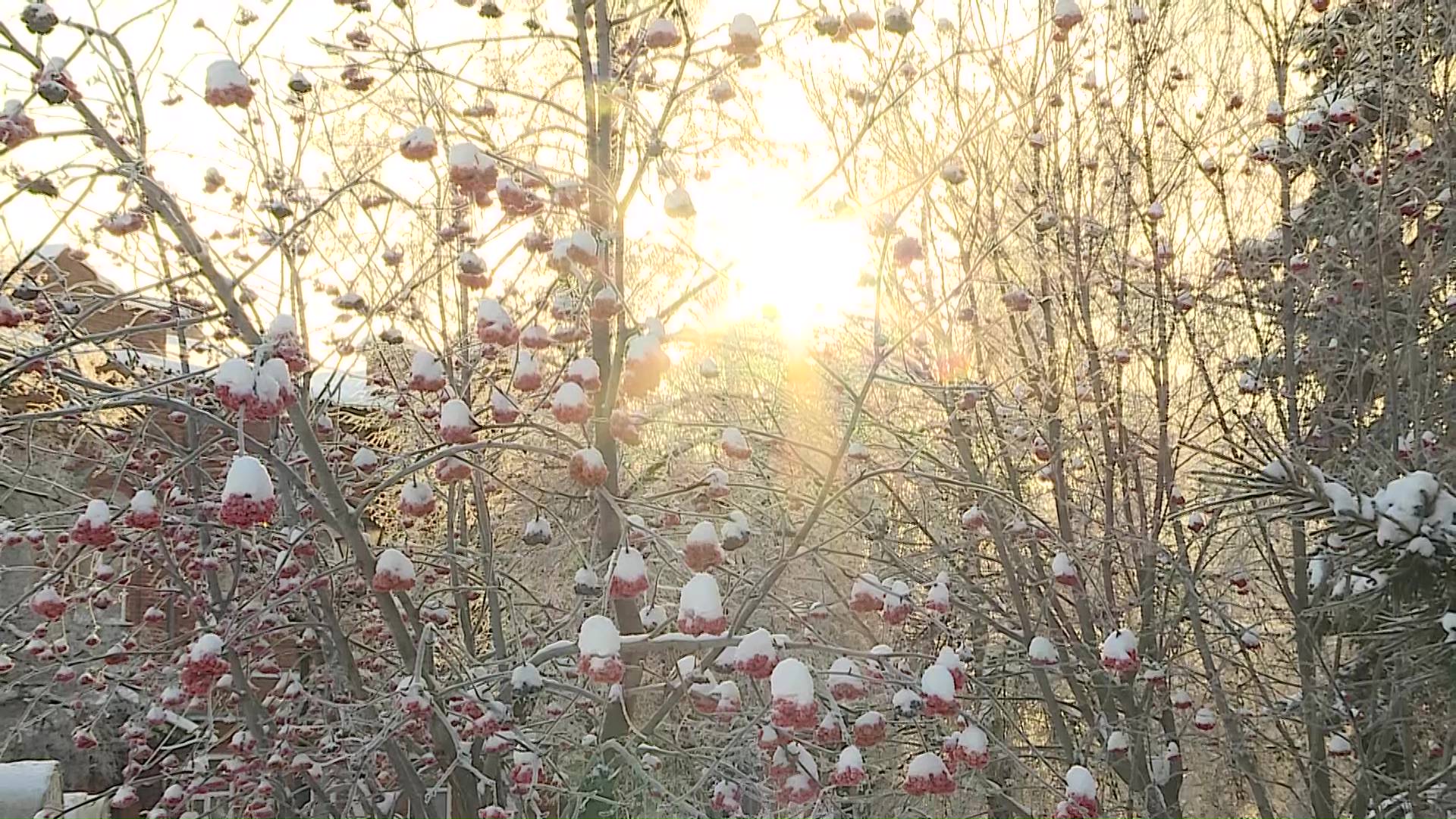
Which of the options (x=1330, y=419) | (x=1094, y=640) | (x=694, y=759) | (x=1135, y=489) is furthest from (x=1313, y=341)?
(x=694, y=759)

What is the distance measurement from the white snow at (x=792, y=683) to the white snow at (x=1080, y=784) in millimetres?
1076

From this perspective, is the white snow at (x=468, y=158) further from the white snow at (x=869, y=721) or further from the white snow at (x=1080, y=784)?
the white snow at (x=1080, y=784)

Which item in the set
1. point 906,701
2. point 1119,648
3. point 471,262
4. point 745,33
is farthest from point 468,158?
point 1119,648

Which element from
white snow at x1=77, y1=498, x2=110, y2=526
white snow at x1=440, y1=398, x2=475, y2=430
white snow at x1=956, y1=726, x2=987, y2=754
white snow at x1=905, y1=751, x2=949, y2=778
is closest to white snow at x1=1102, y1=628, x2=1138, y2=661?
white snow at x1=956, y1=726, x2=987, y2=754

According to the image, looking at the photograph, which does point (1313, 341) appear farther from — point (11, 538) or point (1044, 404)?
point (11, 538)

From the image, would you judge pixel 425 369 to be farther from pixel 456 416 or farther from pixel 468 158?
pixel 468 158

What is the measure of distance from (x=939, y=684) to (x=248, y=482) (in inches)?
70.6

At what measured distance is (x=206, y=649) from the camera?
3033mm

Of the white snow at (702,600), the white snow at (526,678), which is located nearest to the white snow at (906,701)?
the white snow at (702,600)

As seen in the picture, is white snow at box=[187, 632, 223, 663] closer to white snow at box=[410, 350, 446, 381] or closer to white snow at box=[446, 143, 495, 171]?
white snow at box=[410, 350, 446, 381]

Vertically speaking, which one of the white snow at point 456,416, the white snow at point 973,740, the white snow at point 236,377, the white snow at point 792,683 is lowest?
the white snow at point 792,683

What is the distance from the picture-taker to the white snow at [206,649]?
3023 millimetres

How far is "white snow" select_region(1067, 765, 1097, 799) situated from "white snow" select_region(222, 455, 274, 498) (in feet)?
7.80

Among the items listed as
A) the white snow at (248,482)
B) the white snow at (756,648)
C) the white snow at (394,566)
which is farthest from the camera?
the white snow at (394,566)
